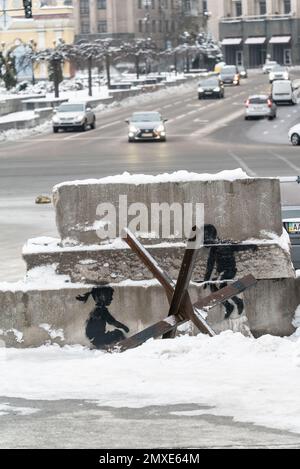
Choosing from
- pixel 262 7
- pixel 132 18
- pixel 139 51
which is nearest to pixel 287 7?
pixel 262 7

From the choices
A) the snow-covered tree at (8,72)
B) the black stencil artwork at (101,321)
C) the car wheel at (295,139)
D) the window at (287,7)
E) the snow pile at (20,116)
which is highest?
the window at (287,7)

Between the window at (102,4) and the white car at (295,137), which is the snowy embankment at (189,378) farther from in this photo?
the window at (102,4)

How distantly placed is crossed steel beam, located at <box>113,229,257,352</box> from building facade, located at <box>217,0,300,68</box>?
15424 centimetres

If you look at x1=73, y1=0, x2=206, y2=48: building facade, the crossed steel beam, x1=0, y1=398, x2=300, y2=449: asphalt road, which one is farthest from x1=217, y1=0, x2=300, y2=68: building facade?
x1=0, y1=398, x2=300, y2=449: asphalt road

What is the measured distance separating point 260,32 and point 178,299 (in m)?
160

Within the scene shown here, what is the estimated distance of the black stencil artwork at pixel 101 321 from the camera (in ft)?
38.5

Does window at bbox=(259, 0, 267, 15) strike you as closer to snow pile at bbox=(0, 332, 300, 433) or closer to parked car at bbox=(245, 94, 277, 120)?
parked car at bbox=(245, 94, 277, 120)

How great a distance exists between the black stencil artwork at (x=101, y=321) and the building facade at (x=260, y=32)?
154m

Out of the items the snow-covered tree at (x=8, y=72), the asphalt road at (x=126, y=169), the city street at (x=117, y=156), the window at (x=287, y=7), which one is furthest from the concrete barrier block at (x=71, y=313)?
the window at (x=287, y=7)

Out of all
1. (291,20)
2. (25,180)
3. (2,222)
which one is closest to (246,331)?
(2,222)

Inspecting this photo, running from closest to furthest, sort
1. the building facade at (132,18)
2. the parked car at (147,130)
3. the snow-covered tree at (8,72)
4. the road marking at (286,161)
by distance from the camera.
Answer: the road marking at (286,161), the parked car at (147,130), the snow-covered tree at (8,72), the building facade at (132,18)

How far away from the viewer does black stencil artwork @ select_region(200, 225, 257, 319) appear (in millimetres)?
11883

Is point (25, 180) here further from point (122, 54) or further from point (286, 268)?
point (122, 54)

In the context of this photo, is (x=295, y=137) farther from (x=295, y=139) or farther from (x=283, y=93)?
(x=283, y=93)
